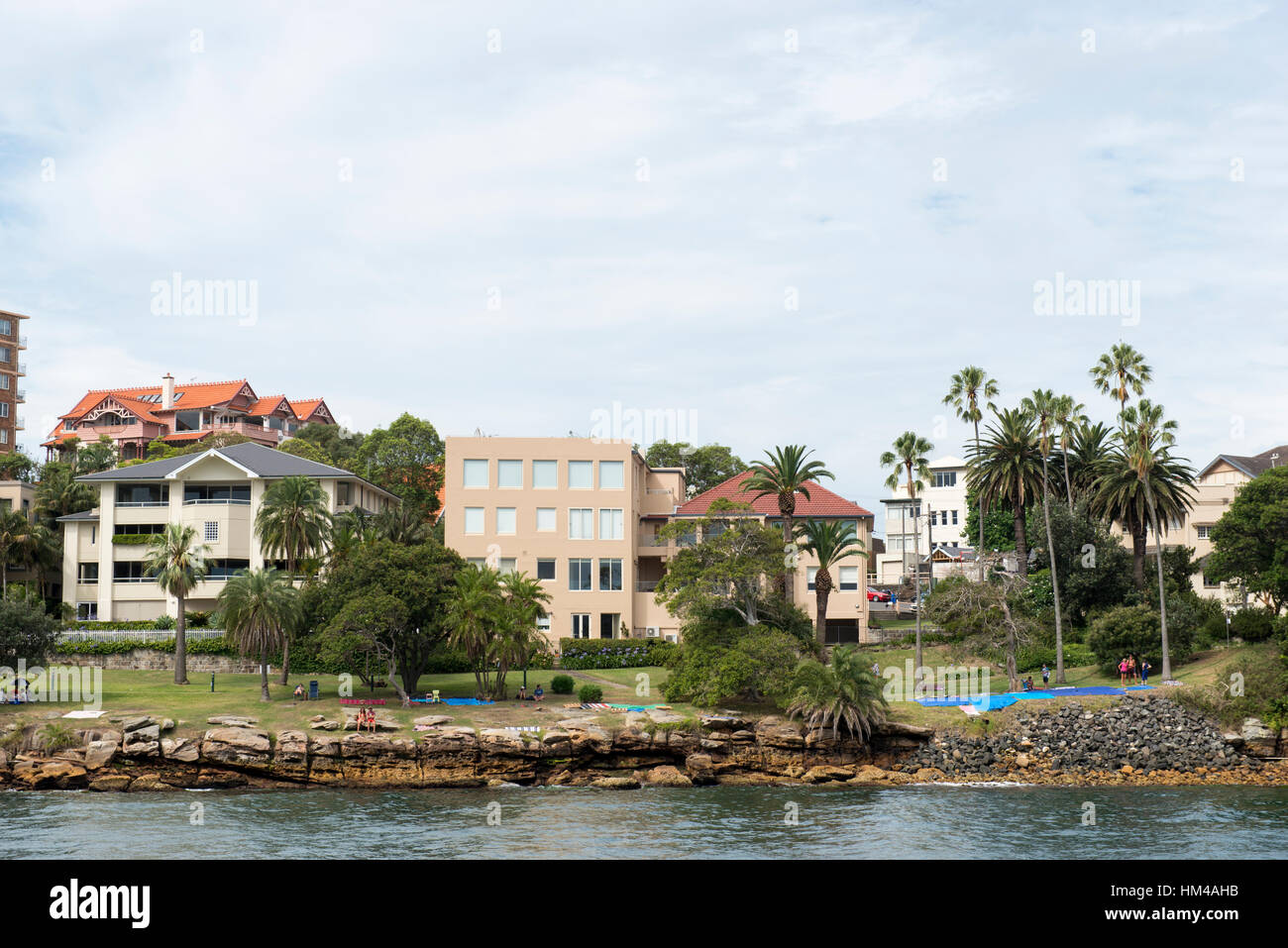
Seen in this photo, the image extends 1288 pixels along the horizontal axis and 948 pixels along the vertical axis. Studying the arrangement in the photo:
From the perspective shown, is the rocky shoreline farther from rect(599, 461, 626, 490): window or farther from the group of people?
rect(599, 461, 626, 490): window

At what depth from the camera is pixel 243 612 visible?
54.2 m

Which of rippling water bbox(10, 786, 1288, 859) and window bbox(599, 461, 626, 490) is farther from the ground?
window bbox(599, 461, 626, 490)

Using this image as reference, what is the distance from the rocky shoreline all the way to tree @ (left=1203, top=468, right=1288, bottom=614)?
12625 millimetres

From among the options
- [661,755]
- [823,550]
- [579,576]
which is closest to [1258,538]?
[823,550]

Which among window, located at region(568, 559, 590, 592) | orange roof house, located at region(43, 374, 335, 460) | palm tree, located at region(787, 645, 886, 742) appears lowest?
palm tree, located at region(787, 645, 886, 742)

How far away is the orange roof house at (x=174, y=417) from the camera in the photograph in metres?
132

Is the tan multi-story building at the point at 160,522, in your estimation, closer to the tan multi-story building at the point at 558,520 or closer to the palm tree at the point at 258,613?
the tan multi-story building at the point at 558,520

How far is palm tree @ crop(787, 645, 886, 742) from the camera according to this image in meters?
50.4

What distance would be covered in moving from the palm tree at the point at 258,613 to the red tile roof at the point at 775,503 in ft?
98.5

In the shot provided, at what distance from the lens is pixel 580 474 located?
73312 mm

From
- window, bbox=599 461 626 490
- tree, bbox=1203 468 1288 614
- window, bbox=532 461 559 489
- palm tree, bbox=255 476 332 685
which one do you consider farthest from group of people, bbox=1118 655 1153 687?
palm tree, bbox=255 476 332 685

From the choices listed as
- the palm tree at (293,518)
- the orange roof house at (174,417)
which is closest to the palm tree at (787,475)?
the palm tree at (293,518)

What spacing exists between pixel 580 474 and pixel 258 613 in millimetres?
25132
